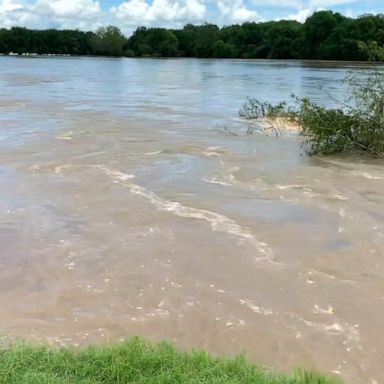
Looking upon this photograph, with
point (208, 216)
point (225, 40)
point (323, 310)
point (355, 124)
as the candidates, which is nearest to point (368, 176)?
point (355, 124)

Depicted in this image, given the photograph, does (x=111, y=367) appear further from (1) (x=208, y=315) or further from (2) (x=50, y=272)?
(2) (x=50, y=272)

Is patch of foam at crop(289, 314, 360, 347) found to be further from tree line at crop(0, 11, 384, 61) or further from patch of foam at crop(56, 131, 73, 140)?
tree line at crop(0, 11, 384, 61)

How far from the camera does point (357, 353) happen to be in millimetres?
5160

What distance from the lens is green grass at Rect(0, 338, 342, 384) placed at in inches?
161

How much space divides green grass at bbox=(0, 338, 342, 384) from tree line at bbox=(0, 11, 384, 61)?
83418 millimetres

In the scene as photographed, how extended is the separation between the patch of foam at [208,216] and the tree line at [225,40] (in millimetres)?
77803

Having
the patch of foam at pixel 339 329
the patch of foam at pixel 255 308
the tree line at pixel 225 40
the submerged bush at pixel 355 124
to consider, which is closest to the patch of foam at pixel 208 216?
the patch of foam at pixel 255 308

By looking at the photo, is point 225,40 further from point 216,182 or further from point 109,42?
point 216,182

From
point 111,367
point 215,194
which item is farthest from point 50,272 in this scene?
point 215,194

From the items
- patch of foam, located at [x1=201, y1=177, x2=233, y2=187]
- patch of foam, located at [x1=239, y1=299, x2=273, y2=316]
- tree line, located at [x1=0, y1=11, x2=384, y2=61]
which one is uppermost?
tree line, located at [x1=0, y1=11, x2=384, y2=61]

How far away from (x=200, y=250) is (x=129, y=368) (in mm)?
3525

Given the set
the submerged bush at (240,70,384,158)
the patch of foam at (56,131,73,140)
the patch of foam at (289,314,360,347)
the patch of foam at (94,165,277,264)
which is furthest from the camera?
the patch of foam at (56,131,73,140)

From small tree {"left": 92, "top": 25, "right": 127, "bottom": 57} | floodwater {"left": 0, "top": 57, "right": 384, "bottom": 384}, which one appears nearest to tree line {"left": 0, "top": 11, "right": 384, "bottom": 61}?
small tree {"left": 92, "top": 25, "right": 127, "bottom": 57}

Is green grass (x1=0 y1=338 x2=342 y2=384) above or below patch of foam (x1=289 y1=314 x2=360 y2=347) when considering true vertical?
above
